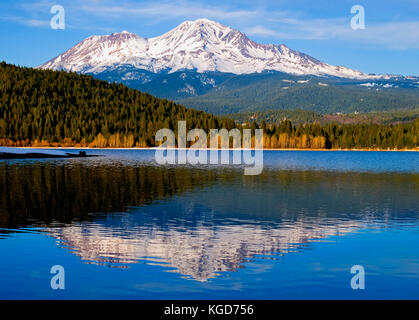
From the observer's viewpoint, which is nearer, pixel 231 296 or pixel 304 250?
pixel 231 296

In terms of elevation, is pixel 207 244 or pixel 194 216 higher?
pixel 194 216

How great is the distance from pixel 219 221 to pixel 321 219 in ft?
31.5

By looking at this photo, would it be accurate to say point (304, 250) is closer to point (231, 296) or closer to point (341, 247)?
point (341, 247)

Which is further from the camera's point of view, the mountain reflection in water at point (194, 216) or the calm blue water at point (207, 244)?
the mountain reflection in water at point (194, 216)

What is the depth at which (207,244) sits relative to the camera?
37094 mm

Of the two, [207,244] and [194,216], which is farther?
[194,216]

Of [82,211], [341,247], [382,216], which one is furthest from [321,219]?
[82,211]

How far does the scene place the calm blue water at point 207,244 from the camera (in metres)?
27.2

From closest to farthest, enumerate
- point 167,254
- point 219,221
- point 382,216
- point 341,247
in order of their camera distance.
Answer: point 167,254 → point 341,247 → point 219,221 → point 382,216

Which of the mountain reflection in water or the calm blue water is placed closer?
the calm blue water

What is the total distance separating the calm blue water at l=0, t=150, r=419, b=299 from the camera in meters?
27.2
